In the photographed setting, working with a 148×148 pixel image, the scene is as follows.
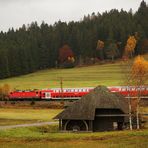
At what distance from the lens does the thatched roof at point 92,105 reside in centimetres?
5525

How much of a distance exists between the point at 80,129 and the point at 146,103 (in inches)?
1317

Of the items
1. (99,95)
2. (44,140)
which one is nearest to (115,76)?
(99,95)

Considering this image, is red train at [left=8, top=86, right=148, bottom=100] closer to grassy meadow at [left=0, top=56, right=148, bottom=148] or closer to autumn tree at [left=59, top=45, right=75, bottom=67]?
grassy meadow at [left=0, top=56, right=148, bottom=148]

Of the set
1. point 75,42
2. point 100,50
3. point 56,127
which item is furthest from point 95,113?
point 75,42

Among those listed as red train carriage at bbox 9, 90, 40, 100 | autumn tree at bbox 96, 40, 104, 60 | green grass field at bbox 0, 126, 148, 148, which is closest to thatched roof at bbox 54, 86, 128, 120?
green grass field at bbox 0, 126, 148, 148

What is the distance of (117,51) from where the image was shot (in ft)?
531

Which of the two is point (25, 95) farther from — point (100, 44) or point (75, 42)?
point (75, 42)

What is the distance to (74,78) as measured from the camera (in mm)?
134500

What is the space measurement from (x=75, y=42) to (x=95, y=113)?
124541 millimetres

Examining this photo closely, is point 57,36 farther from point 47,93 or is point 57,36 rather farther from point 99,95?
point 99,95

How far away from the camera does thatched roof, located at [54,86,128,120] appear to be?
55.2m

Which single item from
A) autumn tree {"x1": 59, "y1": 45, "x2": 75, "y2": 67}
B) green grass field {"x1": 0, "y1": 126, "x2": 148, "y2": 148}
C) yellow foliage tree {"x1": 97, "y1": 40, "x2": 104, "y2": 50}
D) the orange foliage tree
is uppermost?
yellow foliage tree {"x1": 97, "y1": 40, "x2": 104, "y2": 50}

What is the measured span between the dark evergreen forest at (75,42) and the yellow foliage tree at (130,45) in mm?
4158

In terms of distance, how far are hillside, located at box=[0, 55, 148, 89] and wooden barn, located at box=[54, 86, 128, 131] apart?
57.5 m
